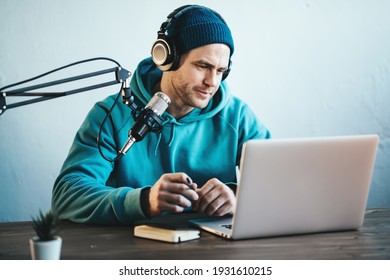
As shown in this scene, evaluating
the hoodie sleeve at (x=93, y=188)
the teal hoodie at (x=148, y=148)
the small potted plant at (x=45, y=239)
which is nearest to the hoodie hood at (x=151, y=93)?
the teal hoodie at (x=148, y=148)

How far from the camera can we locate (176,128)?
7.31ft

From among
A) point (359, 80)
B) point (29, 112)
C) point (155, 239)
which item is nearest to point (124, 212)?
point (155, 239)

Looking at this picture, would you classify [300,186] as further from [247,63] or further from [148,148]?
A: [247,63]

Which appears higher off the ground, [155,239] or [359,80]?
[359,80]

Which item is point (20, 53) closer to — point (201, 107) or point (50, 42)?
point (50, 42)

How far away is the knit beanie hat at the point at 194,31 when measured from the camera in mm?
2109

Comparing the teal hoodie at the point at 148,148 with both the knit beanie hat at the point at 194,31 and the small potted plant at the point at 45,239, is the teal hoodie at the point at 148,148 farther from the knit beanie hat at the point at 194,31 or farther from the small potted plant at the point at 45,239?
the small potted plant at the point at 45,239

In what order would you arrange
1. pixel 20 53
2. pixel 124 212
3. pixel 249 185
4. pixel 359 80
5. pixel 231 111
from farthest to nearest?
pixel 359 80, pixel 20 53, pixel 231 111, pixel 124 212, pixel 249 185

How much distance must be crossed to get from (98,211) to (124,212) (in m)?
0.09

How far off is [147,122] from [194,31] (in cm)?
58

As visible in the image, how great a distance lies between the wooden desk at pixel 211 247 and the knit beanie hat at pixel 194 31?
73cm

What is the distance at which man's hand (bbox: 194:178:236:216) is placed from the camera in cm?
169

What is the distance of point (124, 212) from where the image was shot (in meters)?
1.70

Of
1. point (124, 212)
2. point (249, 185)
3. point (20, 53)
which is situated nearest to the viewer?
point (249, 185)
